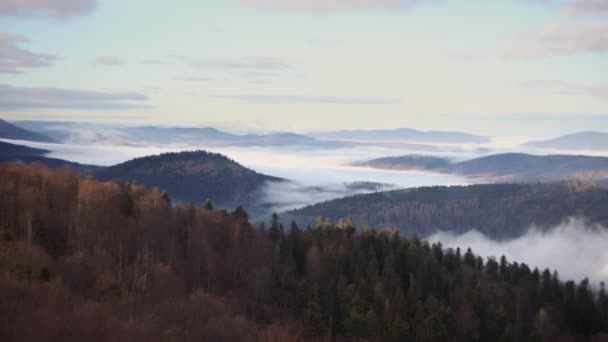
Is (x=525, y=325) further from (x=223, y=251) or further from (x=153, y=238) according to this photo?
(x=153, y=238)

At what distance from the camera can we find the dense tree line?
30047mm

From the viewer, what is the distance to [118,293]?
4000cm

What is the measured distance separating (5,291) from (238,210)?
58634 millimetres

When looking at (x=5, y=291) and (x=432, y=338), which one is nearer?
(x=5, y=291)

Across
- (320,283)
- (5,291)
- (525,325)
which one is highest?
(5,291)

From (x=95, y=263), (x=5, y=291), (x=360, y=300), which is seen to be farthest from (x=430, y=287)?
(x=5, y=291)

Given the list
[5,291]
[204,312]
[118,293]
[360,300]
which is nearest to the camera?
[5,291]

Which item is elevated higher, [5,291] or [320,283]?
[5,291]

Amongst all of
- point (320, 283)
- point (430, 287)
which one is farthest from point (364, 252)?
point (320, 283)

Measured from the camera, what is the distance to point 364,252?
8388 centimetres

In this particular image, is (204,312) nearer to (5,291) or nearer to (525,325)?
(5,291)

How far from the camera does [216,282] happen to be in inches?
2574

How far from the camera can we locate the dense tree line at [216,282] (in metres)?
30.0

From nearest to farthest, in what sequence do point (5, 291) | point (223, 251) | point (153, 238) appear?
point (5, 291) → point (153, 238) → point (223, 251)
